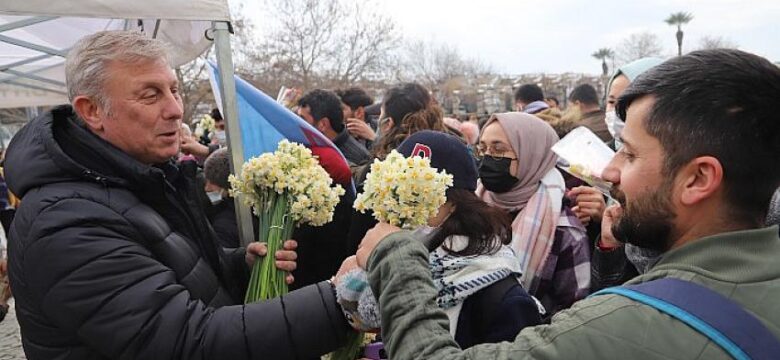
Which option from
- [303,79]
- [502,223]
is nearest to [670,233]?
[502,223]

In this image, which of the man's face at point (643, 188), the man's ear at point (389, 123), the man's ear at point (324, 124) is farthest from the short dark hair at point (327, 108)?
the man's face at point (643, 188)

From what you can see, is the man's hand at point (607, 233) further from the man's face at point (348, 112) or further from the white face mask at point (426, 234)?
the man's face at point (348, 112)

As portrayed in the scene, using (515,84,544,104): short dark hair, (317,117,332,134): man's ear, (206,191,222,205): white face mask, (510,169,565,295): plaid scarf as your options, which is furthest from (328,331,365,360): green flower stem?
(515,84,544,104): short dark hair

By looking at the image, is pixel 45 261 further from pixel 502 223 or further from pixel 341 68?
pixel 341 68

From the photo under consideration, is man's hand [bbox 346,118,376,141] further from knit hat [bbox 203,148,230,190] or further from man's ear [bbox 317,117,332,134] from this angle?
knit hat [bbox 203,148,230,190]

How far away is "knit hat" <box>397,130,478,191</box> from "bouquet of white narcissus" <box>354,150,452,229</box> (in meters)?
0.55

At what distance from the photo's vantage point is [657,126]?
1220 millimetres

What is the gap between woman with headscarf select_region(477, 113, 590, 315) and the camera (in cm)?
261

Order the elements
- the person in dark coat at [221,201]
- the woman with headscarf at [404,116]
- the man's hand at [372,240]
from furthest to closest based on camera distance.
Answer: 1. the woman with headscarf at [404,116]
2. the person in dark coat at [221,201]
3. the man's hand at [372,240]

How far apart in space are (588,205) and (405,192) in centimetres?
155

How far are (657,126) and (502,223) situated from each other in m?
0.96

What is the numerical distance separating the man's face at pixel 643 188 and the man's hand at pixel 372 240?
599mm

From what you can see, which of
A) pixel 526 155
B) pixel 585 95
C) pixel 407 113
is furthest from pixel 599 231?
pixel 585 95

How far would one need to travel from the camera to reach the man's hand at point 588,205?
2.76m
